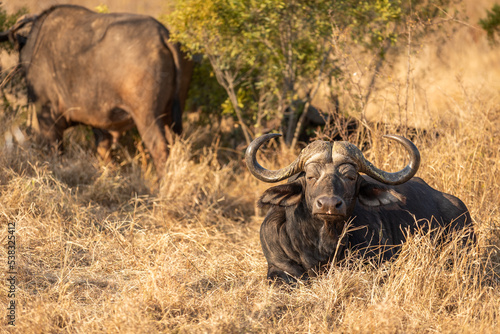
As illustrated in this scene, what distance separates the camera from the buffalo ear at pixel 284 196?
3.88 meters

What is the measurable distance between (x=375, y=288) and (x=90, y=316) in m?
1.71

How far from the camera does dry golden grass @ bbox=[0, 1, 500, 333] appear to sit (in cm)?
334

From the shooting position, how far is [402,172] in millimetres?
3850

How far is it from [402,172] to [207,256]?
1808mm

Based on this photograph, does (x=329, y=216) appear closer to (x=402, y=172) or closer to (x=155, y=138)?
(x=402, y=172)

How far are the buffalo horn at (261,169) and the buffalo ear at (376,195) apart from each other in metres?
0.46

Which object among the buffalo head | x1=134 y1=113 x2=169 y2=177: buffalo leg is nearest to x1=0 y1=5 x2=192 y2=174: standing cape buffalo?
x1=134 y1=113 x2=169 y2=177: buffalo leg

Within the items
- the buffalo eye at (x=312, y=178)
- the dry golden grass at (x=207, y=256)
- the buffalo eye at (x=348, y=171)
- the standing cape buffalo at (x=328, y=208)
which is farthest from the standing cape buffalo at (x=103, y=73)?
the buffalo eye at (x=348, y=171)

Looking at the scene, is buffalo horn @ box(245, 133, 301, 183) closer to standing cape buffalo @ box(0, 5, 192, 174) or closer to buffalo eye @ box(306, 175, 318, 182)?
buffalo eye @ box(306, 175, 318, 182)

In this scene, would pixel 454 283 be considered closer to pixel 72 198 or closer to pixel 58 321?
pixel 58 321

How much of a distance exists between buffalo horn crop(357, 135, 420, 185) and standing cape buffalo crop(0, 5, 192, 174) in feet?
11.1

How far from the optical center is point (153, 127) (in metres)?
6.69

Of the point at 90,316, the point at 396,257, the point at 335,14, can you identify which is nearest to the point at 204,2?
the point at 335,14

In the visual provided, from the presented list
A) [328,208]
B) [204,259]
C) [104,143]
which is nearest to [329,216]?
[328,208]
